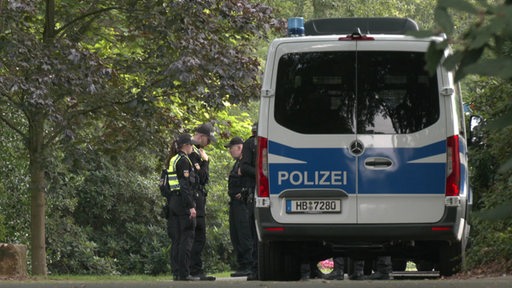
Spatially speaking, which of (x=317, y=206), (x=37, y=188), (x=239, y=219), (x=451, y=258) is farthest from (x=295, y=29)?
(x=37, y=188)

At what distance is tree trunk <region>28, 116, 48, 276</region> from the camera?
1906 cm

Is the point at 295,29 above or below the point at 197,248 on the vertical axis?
above

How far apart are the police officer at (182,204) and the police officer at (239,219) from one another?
3.54ft

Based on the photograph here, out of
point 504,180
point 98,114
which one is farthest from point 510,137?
point 98,114

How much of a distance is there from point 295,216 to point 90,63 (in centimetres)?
724

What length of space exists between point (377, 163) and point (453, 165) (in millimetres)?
593

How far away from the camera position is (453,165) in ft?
35.9

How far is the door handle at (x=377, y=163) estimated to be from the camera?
11.0 meters

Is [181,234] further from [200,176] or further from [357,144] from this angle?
[357,144]

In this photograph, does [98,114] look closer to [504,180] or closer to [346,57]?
[504,180]

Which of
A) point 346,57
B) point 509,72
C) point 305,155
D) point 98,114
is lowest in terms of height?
point 509,72

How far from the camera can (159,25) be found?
61.0ft

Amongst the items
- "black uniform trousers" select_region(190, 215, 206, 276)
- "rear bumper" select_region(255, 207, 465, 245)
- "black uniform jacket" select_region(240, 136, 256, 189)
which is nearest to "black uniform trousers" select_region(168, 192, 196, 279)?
"black uniform trousers" select_region(190, 215, 206, 276)

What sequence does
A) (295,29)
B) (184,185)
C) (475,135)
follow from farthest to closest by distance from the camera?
(475,135)
(184,185)
(295,29)
